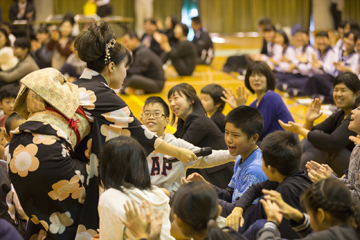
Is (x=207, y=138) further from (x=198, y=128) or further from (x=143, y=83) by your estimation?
(x=143, y=83)

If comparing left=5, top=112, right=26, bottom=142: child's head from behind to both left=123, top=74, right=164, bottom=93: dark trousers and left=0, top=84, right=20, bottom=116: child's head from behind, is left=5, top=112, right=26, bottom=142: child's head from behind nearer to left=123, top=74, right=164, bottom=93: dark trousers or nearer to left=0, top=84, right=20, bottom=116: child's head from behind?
left=0, top=84, right=20, bottom=116: child's head from behind

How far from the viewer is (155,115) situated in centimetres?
272

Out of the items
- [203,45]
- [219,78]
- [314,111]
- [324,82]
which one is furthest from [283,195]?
[203,45]

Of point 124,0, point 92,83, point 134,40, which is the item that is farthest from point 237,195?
point 124,0

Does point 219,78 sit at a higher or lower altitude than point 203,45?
lower

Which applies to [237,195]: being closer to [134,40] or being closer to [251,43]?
[134,40]

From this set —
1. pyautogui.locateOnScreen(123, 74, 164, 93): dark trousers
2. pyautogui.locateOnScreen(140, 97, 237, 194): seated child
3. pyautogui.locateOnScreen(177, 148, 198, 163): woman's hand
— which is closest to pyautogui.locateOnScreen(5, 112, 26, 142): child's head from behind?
pyautogui.locateOnScreen(140, 97, 237, 194): seated child

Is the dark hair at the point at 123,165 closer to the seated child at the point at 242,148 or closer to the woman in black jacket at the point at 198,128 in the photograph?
the seated child at the point at 242,148

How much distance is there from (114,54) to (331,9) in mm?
13520

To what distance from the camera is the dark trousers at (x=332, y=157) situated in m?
3.06

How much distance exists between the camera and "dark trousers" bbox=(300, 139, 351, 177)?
10.0 ft

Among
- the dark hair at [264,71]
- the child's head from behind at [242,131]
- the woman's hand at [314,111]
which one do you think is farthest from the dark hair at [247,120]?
the dark hair at [264,71]

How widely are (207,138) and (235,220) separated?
1196 mm

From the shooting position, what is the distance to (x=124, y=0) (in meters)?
13.5
